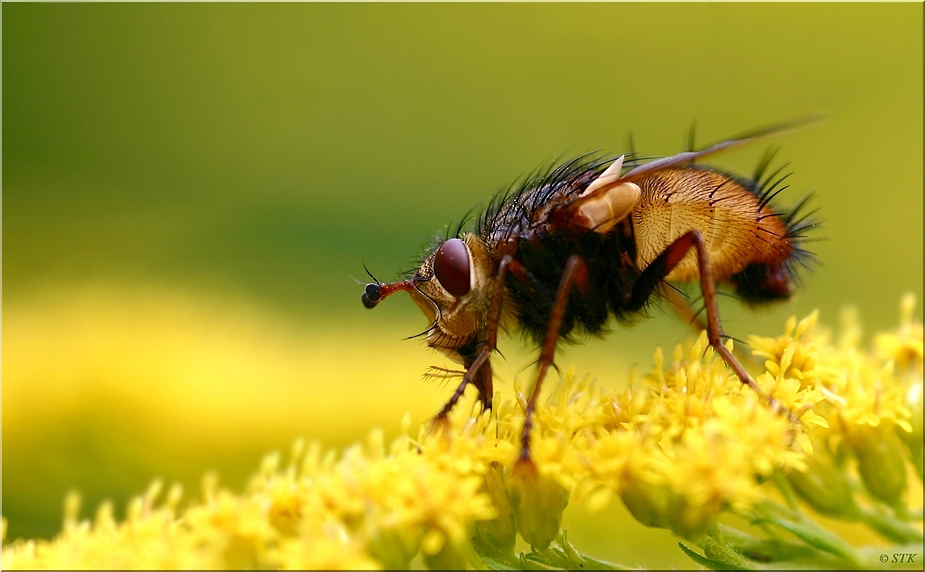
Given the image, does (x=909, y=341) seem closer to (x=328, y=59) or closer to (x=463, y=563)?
(x=463, y=563)

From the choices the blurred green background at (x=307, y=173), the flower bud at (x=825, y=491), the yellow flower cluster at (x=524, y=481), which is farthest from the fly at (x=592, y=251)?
the blurred green background at (x=307, y=173)

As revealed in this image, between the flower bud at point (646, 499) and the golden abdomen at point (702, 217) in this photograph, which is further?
the golden abdomen at point (702, 217)

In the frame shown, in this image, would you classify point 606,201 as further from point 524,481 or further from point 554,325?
point 524,481

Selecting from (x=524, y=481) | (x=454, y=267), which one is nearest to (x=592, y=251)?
(x=454, y=267)

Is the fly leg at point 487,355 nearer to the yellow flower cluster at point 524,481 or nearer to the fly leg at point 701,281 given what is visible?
the yellow flower cluster at point 524,481

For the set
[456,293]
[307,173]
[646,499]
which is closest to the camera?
[646,499]

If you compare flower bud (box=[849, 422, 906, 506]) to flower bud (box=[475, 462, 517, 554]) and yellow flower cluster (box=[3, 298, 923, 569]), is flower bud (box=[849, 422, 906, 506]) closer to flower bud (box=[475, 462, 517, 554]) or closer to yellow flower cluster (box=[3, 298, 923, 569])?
yellow flower cluster (box=[3, 298, 923, 569])
